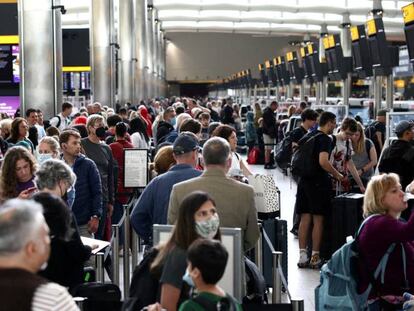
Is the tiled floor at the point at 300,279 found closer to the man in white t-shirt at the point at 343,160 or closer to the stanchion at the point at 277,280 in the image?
the man in white t-shirt at the point at 343,160

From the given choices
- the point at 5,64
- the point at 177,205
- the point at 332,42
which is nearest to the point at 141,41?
the point at 332,42

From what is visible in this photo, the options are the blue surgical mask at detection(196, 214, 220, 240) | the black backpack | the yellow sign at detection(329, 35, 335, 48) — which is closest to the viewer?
the blue surgical mask at detection(196, 214, 220, 240)

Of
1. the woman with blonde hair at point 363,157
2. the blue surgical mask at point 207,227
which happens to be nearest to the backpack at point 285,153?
the woman with blonde hair at point 363,157

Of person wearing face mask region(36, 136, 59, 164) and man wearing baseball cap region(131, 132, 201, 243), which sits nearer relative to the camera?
man wearing baseball cap region(131, 132, 201, 243)

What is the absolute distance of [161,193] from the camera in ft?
22.9

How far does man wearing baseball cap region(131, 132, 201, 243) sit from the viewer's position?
22.8ft

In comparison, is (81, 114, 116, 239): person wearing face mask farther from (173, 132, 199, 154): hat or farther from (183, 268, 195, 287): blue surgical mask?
(183, 268, 195, 287): blue surgical mask

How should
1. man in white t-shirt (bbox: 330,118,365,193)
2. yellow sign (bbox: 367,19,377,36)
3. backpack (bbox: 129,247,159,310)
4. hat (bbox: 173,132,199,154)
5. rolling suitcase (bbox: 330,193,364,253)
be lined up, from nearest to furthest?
backpack (bbox: 129,247,159,310) < hat (bbox: 173,132,199,154) < rolling suitcase (bbox: 330,193,364,253) < man in white t-shirt (bbox: 330,118,365,193) < yellow sign (bbox: 367,19,377,36)

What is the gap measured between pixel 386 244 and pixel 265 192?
244cm

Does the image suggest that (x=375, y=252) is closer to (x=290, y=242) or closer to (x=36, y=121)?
(x=290, y=242)

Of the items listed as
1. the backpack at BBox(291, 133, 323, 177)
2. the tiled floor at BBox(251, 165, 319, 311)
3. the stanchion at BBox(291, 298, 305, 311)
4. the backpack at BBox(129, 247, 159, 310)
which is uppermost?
the backpack at BBox(291, 133, 323, 177)

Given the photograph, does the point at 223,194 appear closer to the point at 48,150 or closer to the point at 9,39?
the point at 48,150

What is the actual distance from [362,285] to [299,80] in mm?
30130

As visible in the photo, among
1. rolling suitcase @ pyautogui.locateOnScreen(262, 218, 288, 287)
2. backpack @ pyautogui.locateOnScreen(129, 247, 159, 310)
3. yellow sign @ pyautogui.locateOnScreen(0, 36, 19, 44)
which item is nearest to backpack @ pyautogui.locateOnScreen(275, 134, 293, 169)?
rolling suitcase @ pyautogui.locateOnScreen(262, 218, 288, 287)
